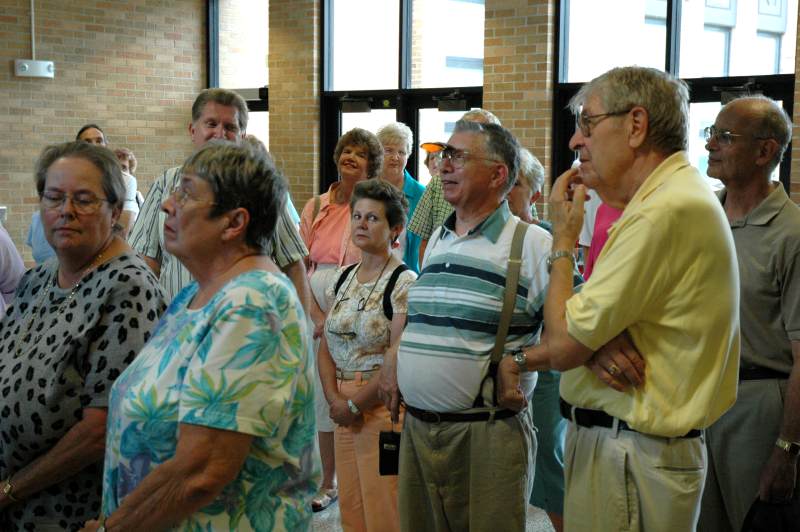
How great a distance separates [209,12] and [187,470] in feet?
32.6

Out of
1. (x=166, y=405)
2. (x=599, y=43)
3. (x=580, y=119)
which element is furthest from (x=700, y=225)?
(x=599, y=43)

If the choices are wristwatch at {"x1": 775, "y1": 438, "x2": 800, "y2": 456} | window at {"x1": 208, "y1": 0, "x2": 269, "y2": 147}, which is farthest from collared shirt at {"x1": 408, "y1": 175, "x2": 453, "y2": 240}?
window at {"x1": 208, "y1": 0, "x2": 269, "y2": 147}

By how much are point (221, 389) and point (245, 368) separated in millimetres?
59

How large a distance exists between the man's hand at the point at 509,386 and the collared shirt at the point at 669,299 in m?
0.56

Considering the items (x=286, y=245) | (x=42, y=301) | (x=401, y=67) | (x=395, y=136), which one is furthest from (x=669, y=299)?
(x=401, y=67)

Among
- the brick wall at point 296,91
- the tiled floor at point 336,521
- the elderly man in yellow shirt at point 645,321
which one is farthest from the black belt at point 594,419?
the brick wall at point 296,91

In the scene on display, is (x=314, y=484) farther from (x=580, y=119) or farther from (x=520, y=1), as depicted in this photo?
(x=520, y=1)

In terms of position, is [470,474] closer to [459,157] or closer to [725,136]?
[459,157]

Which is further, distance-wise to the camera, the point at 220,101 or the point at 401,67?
the point at 401,67

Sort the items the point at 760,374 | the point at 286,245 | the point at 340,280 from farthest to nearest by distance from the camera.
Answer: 1. the point at 340,280
2. the point at 286,245
3. the point at 760,374

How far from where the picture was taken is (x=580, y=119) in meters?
2.18

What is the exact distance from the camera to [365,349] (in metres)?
3.52

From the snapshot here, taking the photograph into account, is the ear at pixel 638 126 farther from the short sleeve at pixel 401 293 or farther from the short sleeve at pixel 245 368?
the short sleeve at pixel 401 293

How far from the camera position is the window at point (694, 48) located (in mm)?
6758
